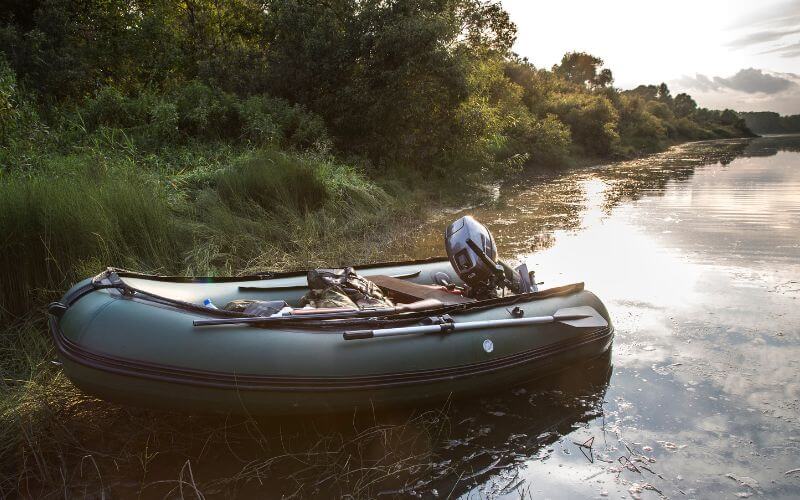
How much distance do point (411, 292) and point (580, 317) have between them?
1.19m

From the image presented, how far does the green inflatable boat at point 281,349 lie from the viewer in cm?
271

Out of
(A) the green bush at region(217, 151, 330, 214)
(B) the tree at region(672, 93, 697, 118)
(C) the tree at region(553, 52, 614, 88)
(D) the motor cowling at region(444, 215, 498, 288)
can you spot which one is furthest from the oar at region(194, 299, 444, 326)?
(B) the tree at region(672, 93, 697, 118)

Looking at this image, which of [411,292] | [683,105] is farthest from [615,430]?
[683,105]

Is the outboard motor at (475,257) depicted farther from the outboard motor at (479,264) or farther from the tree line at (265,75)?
the tree line at (265,75)

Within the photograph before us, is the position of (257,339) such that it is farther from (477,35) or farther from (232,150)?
(477,35)

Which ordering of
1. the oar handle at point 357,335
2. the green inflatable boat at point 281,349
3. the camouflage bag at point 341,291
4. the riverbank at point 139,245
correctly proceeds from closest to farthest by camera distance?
the green inflatable boat at point 281,349 < the riverbank at point 139,245 < the oar handle at point 357,335 < the camouflage bag at point 341,291

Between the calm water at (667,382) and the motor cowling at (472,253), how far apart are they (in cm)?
84

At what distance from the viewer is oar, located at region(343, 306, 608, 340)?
305 cm

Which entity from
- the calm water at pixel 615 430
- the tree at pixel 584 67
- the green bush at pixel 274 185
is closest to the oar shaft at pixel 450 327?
the calm water at pixel 615 430

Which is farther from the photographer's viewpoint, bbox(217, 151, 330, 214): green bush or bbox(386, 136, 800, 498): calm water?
bbox(217, 151, 330, 214): green bush

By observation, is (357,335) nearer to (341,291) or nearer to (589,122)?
(341,291)

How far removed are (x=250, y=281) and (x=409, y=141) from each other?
7.56 meters

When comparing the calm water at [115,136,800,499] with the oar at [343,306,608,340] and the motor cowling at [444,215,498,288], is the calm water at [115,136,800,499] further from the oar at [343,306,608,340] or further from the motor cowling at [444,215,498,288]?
the motor cowling at [444,215,498,288]

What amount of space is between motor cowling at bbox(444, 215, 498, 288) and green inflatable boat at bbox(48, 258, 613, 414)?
37 cm
